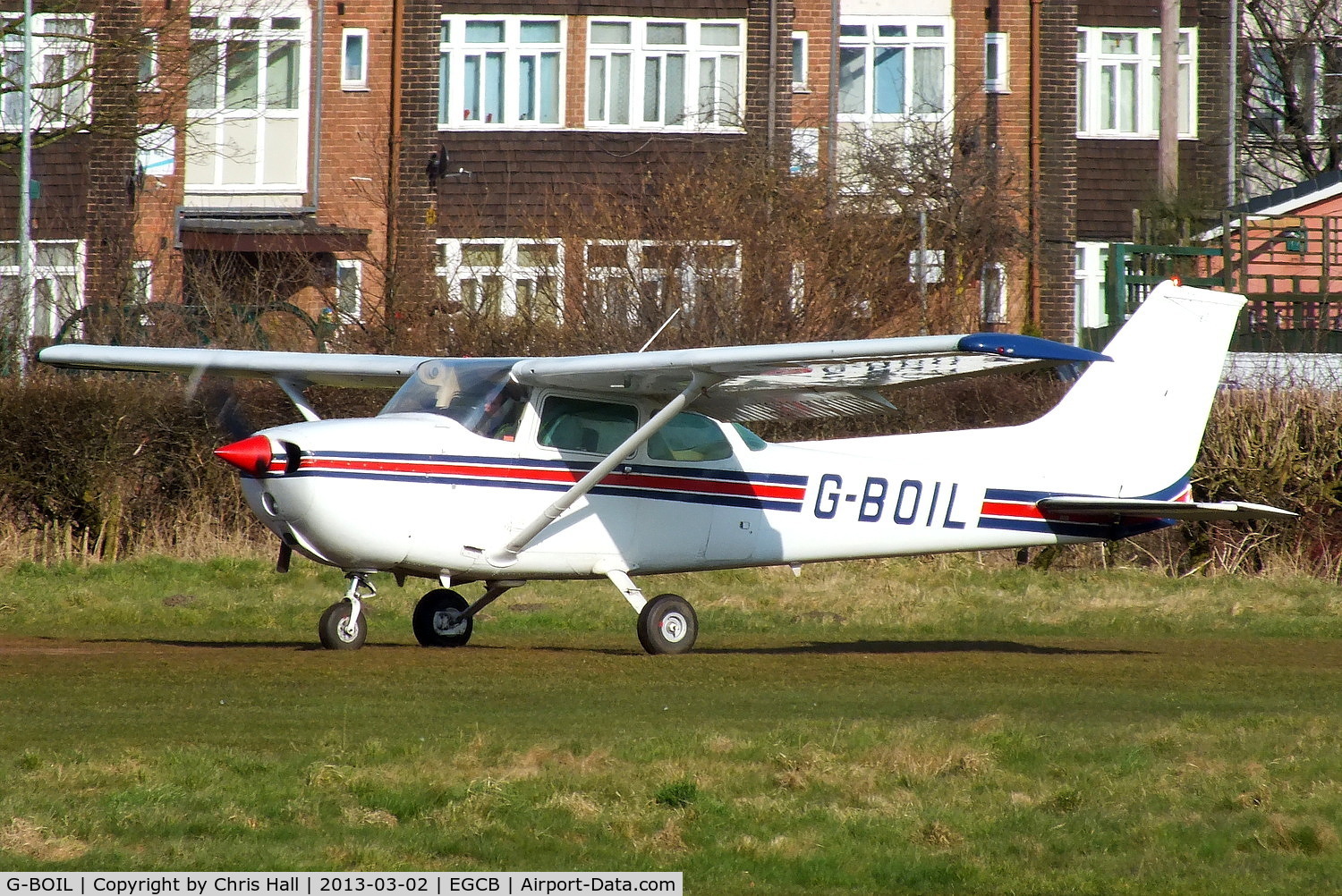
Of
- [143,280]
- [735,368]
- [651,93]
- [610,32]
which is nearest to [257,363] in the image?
[735,368]

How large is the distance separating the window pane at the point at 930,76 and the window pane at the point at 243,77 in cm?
1090

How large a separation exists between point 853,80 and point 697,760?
23.0m

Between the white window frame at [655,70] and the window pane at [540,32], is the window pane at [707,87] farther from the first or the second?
the window pane at [540,32]

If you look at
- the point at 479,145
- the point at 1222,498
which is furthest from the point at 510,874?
the point at 479,145

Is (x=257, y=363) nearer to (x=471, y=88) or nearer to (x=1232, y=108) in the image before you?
(x=471, y=88)

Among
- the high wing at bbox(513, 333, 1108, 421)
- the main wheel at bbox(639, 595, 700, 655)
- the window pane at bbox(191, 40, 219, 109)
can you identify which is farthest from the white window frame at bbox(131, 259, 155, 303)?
the main wheel at bbox(639, 595, 700, 655)

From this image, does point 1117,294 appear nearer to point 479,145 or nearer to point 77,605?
point 479,145

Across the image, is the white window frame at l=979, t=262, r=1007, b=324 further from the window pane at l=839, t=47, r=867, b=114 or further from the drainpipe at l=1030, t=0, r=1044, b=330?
the window pane at l=839, t=47, r=867, b=114

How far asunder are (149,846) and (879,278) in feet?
52.2

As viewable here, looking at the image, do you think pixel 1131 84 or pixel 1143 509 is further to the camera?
pixel 1131 84

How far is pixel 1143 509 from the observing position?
12.2 metres

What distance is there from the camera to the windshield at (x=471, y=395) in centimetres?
1095

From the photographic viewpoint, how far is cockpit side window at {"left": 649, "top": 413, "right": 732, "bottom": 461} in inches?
458
